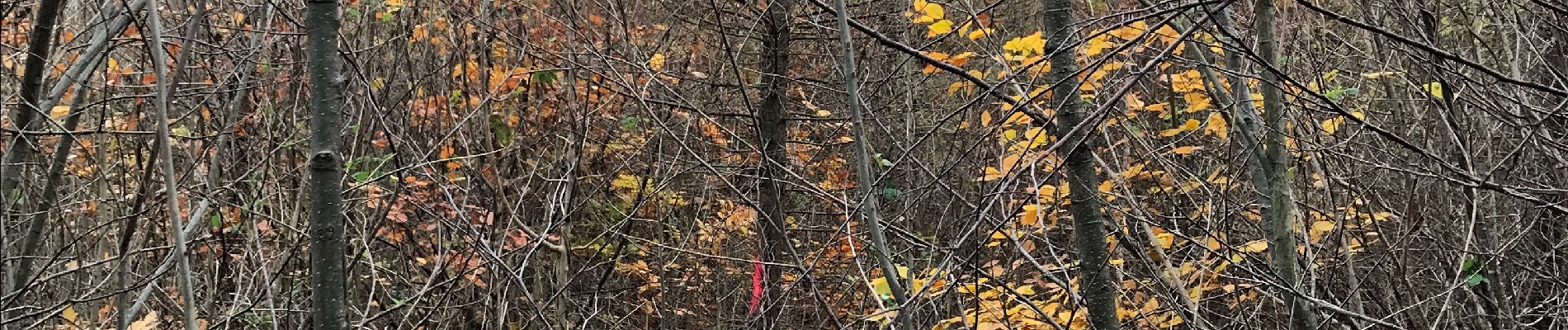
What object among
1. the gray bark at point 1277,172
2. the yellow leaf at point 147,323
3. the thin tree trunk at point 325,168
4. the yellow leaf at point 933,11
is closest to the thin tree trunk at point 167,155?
the thin tree trunk at point 325,168

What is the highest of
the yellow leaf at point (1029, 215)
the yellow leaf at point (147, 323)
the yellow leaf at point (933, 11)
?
the yellow leaf at point (933, 11)

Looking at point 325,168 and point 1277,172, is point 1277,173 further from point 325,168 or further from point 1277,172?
point 325,168

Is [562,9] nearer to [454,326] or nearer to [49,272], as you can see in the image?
[454,326]

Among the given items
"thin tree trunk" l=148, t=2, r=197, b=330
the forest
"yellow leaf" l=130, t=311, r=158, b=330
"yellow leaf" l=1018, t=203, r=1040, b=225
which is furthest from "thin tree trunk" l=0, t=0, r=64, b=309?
"yellow leaf" l=1018, t=203, r=1040, b=225

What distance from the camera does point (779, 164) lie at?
3752mm

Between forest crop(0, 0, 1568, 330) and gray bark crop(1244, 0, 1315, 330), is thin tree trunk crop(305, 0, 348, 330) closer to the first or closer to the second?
forest crop(0, 0, 1568, 330)

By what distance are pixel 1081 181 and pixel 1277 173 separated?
0.90 meters

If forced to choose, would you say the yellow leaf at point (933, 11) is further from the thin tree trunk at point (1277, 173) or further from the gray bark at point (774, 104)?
the gray bark at point (774, 104)

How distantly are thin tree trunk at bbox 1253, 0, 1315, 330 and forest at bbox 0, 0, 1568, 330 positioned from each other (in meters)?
0.01

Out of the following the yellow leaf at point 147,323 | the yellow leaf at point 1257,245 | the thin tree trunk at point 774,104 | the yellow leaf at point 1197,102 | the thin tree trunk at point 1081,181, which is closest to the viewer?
the thin tree trunk at point 1081,181

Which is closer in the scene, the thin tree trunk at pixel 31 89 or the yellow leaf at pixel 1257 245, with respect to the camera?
the thin tree trunk at pixel 31 89

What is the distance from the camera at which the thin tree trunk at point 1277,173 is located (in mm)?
2906

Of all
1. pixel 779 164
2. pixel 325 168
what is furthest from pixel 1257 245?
pixel 325 168

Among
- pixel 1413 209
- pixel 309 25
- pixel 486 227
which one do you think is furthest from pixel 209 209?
pixel 1413 209
